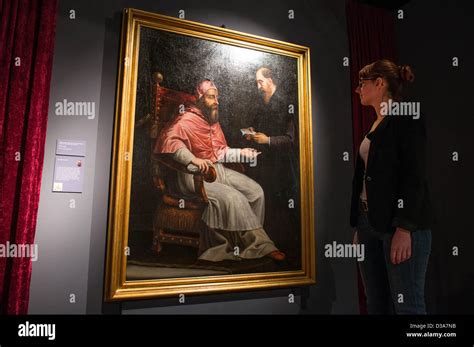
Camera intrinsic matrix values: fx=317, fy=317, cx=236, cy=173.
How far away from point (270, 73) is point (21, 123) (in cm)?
153

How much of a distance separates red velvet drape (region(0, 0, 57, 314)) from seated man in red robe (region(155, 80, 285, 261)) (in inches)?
25.7

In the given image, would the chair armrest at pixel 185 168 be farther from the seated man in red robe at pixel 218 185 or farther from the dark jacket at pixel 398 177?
the dark jacket at pixel 398 177

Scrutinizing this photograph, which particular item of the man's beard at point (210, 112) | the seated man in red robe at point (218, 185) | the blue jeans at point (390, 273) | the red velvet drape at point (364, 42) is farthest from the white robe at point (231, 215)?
the red velvet drape at point (364, 42)

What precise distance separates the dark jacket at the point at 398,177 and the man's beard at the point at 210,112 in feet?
3.17

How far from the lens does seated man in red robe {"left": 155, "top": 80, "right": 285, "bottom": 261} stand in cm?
192

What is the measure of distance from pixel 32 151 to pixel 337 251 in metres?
1.99

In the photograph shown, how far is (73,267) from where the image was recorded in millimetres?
1694

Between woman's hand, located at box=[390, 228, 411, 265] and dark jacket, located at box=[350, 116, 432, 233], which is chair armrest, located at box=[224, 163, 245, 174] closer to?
dark jacket, located at box=[350, 116, 432, 233]

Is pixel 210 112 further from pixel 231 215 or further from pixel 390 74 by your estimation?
pixel 390 74

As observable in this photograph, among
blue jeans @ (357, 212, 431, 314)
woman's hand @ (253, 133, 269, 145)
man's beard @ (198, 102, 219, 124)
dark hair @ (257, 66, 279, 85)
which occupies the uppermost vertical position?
dark hair @ (257, 66, 279, 85)

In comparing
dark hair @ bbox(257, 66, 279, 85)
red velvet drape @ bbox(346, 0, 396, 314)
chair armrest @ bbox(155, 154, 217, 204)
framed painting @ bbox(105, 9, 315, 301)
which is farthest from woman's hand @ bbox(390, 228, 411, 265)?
dark hair @ bbox(257, 66, 279, 85)

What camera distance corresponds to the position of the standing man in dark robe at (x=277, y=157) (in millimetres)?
2090

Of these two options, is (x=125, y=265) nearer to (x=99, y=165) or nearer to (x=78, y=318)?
(x=78, y=318)

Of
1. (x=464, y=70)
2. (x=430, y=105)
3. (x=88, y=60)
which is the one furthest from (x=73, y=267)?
(x=464, y=70)
